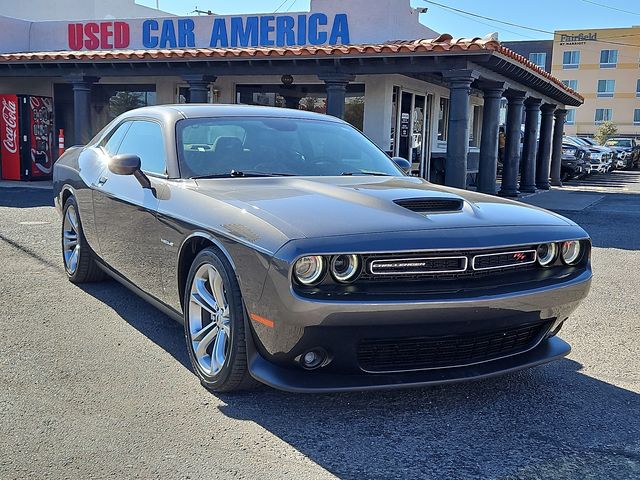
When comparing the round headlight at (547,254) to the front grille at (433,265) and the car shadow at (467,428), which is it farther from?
the car shadow at (467,428)

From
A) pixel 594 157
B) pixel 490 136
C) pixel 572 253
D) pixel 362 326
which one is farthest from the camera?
pixel 594 157

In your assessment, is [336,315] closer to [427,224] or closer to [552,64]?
[427,224]

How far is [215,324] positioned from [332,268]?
0.85 metres

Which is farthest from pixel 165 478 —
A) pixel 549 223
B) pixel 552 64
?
pixel 552 64

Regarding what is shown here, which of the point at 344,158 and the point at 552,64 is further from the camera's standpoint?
the point at 552,64

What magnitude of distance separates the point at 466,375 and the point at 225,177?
1844 mm

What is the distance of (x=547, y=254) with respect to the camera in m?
3.42

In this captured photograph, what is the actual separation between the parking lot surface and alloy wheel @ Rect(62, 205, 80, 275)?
897 millimetres

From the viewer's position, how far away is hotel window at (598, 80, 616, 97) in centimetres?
6153

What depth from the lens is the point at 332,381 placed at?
117 inches

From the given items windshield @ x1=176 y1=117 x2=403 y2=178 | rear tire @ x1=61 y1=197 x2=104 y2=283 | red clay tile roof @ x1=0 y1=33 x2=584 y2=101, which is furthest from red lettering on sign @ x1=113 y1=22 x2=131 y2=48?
windshield @ x1=176 y1=117 x2=403 y2=178

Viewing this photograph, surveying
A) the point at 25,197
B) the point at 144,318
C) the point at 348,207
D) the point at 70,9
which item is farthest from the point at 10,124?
the point at 348,207

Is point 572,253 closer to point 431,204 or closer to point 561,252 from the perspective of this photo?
point 561,252

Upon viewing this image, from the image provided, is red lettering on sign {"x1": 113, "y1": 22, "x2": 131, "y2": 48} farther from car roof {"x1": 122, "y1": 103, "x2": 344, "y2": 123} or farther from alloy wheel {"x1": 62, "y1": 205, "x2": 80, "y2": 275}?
car roof {"x1": 122, "y1": 103, "x2": 344, "y2": 123}
